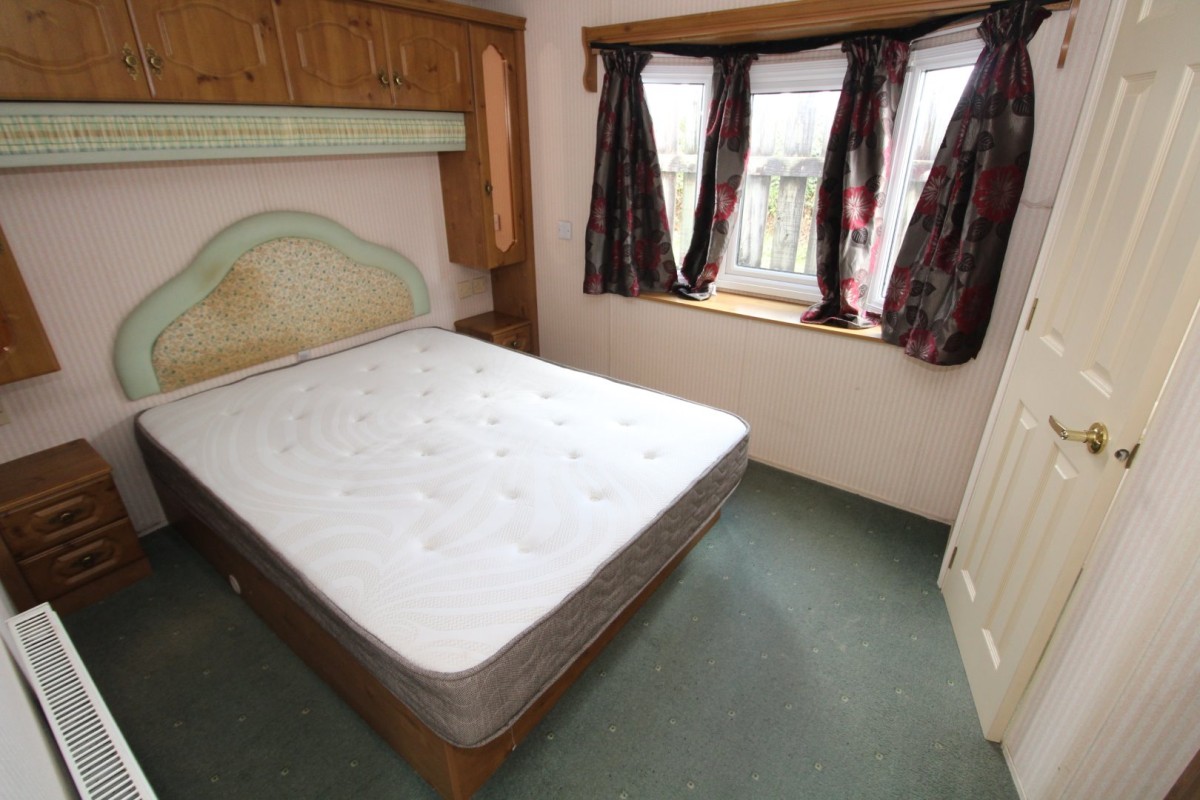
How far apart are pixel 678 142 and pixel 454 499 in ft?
7.35

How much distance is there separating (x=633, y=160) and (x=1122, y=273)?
213 cm

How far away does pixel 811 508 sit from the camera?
257cm

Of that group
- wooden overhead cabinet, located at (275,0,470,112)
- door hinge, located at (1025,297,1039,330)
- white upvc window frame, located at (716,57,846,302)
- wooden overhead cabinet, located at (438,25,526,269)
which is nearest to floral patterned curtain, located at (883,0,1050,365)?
door hinge, located at (1025,297,1039,330)

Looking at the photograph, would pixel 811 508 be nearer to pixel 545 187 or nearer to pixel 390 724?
pixel 390 724

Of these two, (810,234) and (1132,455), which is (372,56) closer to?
(810,234)

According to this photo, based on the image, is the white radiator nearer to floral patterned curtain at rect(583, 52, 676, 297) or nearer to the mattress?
the mattress

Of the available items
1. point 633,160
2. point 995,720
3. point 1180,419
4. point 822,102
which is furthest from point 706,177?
point 995,720

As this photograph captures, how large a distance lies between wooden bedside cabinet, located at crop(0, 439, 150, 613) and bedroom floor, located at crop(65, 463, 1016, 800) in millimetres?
117

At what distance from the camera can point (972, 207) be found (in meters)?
1.96

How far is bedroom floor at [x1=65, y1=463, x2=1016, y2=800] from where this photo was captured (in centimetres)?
148

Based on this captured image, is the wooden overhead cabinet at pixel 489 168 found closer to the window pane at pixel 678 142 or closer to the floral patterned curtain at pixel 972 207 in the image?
the window pane at pixel 678 142

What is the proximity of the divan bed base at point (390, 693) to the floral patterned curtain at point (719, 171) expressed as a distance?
150 cm

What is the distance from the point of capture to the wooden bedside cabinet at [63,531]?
5.93ft

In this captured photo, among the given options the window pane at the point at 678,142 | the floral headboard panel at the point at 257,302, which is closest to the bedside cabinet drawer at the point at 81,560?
the floral headboard panel at the point at 257,302
